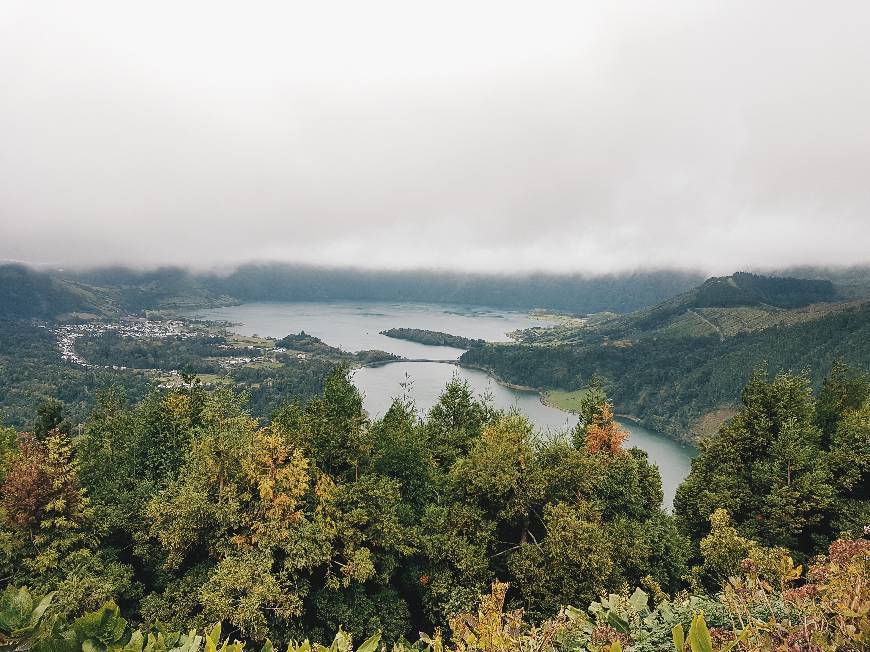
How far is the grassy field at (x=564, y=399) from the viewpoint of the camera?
143 metres

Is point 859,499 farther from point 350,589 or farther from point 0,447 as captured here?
point 0,447

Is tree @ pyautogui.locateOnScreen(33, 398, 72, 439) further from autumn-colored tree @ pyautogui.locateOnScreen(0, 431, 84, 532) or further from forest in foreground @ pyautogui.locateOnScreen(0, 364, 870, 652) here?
autumn-colored tree @ pyautogui.locateOnScreen(0, 431, 84, 532)

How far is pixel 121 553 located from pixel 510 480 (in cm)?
1759

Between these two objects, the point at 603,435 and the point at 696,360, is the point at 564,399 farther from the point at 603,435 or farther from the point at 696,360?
the point at 603,435

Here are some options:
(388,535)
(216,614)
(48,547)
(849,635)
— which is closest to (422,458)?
(388,535)

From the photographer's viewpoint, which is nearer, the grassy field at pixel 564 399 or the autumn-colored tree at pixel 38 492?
the autumn-colored tree at pixel 38 492

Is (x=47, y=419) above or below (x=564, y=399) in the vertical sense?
above

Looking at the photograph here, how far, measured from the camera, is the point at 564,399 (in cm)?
15238

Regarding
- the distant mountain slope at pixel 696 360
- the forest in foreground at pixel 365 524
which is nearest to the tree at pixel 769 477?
the forest in foreground at pixel 365 524

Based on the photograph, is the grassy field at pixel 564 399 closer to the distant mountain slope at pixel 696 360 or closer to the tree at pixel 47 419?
the distant mountain slope at pixel 696 360

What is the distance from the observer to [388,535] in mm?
18172

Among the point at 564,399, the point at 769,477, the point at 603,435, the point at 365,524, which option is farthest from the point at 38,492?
the point at 564,399

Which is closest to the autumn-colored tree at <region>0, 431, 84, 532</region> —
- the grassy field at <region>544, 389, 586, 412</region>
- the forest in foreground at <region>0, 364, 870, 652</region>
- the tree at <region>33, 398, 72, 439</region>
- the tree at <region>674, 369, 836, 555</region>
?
the forest in foreground at <region>0, 364, 870, 652</region>

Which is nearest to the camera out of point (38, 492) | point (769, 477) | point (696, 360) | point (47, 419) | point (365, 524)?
point (38, 492)
